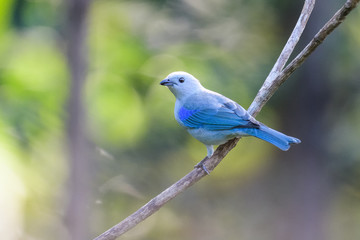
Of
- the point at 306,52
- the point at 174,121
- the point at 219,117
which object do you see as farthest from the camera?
the point at 174,121

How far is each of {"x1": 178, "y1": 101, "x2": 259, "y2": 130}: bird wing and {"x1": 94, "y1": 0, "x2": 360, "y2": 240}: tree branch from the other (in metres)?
0.11

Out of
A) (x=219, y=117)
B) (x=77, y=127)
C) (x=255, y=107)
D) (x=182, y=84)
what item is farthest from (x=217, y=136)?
(x=77, y=127)

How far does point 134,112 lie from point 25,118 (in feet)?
5.67

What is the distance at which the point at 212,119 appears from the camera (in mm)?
4559

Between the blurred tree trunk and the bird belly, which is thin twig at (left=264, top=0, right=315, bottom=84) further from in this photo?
the blurred tree trunk

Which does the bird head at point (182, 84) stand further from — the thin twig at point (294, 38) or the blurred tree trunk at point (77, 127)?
the blurred tree trunk at point (77, 127)

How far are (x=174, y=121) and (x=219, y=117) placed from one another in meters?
4.78

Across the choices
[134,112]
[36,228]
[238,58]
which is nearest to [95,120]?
[134,112]

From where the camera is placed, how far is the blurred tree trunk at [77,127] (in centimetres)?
550

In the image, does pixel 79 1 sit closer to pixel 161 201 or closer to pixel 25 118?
pixel 25 118

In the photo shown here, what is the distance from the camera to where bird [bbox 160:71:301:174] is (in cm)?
418

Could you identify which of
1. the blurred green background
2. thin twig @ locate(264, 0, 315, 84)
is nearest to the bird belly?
thin twig @ locate(264, 0, 315, 84)

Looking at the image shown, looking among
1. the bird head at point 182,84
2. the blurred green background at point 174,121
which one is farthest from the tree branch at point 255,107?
the blurred green background at point 174,121

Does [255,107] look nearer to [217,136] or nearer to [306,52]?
[217,136]
